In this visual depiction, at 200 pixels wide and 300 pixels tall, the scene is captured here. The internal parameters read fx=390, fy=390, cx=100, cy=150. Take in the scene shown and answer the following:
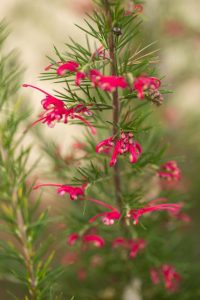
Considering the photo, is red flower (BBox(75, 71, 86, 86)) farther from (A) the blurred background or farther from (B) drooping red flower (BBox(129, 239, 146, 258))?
(A) the blurred background

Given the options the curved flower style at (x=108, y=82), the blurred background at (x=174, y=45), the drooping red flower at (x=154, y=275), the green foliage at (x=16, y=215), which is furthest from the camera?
the blurred background at (x=174, y=45)

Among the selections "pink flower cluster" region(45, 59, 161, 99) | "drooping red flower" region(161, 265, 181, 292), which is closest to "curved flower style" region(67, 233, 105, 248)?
"drooping red flower" region(161, 265, 181, 292)

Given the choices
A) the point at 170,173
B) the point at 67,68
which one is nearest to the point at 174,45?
the point at 170,173

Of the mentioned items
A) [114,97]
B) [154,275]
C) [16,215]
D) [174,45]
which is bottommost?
[154,275]

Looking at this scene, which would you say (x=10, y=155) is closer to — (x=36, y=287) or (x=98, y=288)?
(x=36, y=287)

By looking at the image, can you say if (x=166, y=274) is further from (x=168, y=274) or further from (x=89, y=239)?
(x=89, y=239)

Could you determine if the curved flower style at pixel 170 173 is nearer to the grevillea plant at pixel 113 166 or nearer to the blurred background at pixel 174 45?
the grevillea plant at pixel 113 166

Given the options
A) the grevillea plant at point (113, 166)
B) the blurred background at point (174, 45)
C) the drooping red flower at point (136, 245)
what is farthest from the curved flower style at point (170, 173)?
the blurred background at point (174, 45)

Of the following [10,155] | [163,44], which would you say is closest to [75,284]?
[10,155]
